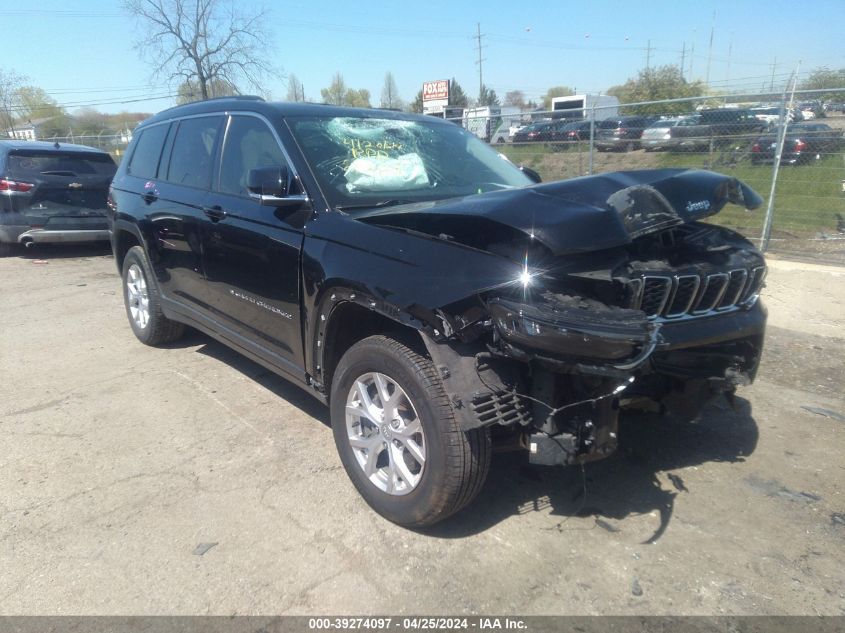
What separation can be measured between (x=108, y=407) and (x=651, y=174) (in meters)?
3.82

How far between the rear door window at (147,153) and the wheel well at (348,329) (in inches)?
109

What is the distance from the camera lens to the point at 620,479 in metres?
3.42

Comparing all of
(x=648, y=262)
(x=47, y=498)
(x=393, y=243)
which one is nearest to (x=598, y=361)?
(x=648, y=262)

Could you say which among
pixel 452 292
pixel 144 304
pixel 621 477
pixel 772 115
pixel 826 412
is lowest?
pixel 826 412

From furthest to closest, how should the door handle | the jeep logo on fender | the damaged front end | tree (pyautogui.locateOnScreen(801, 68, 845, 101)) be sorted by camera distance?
tree (pyautogui.locateOnScreen(801, 68, 845, 101)), the door handle, the jeep logo on fender, the damaged front end

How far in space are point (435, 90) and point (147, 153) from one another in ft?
177

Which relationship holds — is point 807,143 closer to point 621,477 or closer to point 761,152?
point 761,152

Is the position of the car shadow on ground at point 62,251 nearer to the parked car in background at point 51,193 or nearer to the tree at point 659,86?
the parked car in background at point 51,193

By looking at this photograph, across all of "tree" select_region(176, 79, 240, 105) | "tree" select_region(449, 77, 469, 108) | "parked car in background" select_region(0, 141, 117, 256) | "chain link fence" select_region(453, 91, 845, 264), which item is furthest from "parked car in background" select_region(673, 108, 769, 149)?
"tree" select_region(449, 77, 469, 108)

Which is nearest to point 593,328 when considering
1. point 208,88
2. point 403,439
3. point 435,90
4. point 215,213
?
point 403,439

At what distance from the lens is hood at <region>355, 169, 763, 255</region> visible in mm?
2547

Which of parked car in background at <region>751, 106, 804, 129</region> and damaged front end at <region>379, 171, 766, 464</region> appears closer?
damaged front end at <region>379, 171, 766, 464</region>

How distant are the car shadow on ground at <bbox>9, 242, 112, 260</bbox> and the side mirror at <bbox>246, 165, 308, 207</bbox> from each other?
8.85 m

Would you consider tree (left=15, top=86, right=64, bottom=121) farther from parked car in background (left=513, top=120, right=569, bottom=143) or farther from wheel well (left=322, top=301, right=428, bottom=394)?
wheel well (left=322, top=301, right=428, bottom=394)
